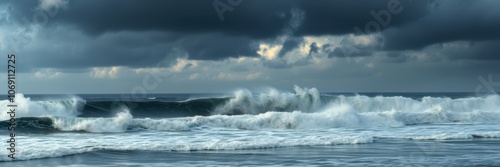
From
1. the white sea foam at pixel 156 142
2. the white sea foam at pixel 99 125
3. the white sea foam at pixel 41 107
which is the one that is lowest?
the white sea foam at pixel 156 142

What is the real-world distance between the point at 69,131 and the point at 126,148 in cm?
885

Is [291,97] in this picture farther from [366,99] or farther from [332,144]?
[332,144]

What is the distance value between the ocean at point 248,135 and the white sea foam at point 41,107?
75 mm

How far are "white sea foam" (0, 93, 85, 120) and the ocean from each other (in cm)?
7

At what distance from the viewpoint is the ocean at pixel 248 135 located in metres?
18.7

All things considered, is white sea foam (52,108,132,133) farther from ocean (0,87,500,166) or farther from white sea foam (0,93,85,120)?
white sea foam (0,93,85,120)

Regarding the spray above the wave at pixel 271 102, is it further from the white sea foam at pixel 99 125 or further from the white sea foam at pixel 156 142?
the white sea foam at pixel 156 142

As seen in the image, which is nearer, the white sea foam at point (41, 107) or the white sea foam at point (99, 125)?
the white sea foam at point (99, 125)

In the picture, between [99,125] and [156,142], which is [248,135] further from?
[99,125]

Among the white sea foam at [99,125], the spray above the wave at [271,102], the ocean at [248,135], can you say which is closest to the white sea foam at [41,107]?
the ocean at [248,135]

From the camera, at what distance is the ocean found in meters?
18.7

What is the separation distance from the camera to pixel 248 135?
26875 millimetres

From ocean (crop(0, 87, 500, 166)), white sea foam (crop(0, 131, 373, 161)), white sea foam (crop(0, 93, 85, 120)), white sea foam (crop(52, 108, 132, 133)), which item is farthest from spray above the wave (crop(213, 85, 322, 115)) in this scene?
white sea foam (crop(0, 131, 373, 161))

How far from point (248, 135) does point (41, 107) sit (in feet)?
50.8
